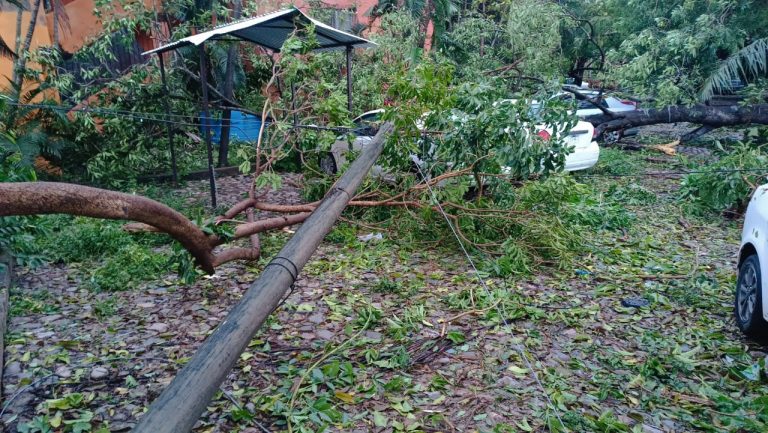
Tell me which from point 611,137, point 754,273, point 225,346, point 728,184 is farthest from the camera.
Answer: point 611,137

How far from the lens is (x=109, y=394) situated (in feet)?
12.6

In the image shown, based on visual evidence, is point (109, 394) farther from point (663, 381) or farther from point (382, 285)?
point (663, 381)

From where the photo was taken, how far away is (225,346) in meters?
2.44

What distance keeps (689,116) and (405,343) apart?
12.0m

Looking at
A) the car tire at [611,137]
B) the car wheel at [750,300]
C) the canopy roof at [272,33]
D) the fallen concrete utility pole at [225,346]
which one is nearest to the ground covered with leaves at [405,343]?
the car wheel at [750,300]

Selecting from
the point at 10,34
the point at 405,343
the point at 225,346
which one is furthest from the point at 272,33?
the point at 225,346

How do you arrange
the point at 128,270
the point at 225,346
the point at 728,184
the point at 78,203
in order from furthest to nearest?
the point at 728,184 → the point at 128,270 → the point at 78,203 → the point at 225,346

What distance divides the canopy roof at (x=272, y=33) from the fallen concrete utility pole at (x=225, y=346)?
5.25 metres

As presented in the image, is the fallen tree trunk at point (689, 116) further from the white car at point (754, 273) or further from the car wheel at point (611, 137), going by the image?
the white car at point (754, 273)

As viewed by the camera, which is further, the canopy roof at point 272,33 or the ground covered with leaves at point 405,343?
the canopy roof at point 272,33

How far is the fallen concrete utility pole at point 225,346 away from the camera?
6.73 ft

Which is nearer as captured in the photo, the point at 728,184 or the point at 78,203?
the point at 78,203

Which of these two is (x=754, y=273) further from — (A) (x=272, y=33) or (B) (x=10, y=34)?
(B) (x=10, y=34)

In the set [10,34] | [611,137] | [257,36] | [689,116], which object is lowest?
[611,137]
